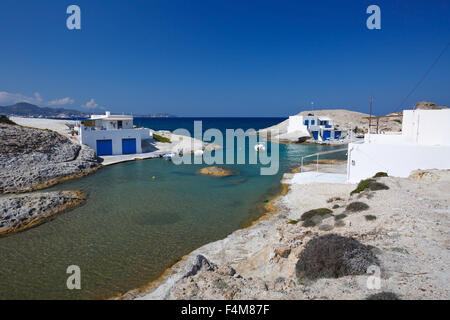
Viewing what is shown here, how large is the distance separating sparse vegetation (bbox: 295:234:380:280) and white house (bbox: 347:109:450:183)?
578 inches

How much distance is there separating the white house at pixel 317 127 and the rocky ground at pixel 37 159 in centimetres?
5952

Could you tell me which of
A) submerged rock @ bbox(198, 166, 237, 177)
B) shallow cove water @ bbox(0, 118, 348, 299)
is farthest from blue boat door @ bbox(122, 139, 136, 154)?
submerged rock @ bbox(198, 166, 237, 177)

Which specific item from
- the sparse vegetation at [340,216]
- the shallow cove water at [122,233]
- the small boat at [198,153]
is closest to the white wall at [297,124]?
the small boat at [198,153]

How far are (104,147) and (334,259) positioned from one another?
1633 inches

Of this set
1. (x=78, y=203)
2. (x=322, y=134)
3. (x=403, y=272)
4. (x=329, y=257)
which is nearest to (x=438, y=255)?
(x=403, y=272)

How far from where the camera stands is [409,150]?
789 inches

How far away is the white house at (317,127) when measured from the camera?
7644 centimetres

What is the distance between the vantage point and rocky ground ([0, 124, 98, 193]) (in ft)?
85.4

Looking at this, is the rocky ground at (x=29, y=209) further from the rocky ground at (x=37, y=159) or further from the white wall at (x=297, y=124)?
the white wall at (x=297, y=124)

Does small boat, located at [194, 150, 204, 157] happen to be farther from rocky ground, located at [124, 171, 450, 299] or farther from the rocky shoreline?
rocky ground, located at [124, 171, 450, 299]

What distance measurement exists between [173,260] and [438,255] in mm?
10636

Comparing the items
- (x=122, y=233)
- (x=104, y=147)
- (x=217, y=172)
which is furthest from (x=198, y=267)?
(x=104, y=147)

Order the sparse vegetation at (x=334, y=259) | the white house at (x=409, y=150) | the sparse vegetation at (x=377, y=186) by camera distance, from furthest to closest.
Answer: the white house at (x=409, y=150) < the sparse vegetation at (x=377, y=186) < the sparse vegetation at (x=334, y=259)

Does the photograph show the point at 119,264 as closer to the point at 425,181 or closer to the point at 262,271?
the point at 262,271
